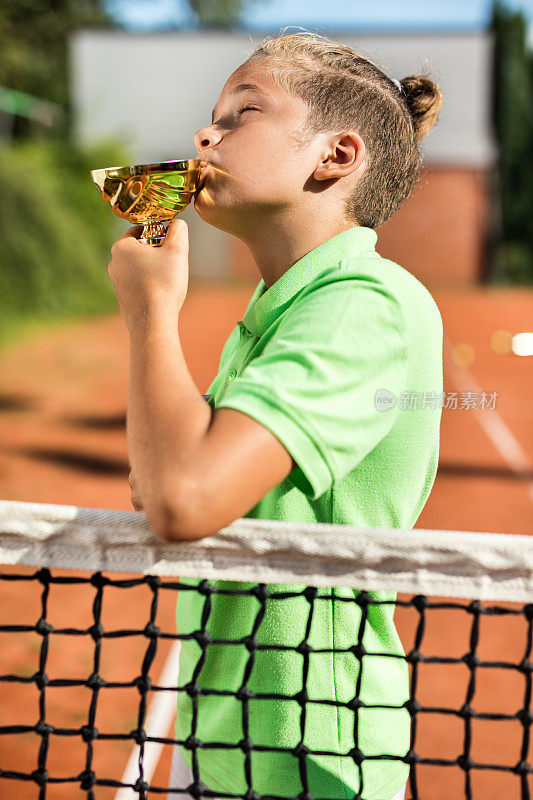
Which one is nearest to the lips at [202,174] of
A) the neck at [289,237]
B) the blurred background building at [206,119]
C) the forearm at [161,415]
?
the neck at [289,237]

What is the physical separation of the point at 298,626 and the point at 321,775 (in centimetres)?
26

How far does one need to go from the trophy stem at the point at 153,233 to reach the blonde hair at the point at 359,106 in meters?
0.27

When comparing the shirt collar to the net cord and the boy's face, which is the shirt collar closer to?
the boy's face

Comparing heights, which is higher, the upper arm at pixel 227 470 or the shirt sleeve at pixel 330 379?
the shirt sleeve at pixel 330 379

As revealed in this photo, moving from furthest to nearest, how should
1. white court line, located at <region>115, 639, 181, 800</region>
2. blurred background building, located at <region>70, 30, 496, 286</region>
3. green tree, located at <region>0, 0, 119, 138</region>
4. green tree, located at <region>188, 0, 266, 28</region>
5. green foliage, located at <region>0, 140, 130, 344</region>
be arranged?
green tree, located at <region>188, 0, 266, 28</region>, green tree, located at <region>0, 0, 119, 138</region>, blurred background building, located at <region>70, 30, 496, 286</region>, green foliage, located at <region>0, 140, 130, 344</region>, white court line, located at <region>115, 639, 181, 800</region>

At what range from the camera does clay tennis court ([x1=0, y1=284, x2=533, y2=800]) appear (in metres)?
3.60

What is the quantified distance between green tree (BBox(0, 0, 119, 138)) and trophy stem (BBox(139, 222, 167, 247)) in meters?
22.5

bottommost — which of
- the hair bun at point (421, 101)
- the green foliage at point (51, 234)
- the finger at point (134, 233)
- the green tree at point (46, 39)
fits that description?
the green foliage at point (51, 234)

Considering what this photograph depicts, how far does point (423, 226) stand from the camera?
24.4 meters

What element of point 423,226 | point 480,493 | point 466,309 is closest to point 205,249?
point 423,226

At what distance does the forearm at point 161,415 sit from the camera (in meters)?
1.08

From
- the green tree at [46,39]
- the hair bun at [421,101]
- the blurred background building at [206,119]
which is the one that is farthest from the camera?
the green tree at [46,39]

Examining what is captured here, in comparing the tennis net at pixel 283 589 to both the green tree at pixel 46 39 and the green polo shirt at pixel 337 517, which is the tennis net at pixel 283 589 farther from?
the green tree at pixel 46 39

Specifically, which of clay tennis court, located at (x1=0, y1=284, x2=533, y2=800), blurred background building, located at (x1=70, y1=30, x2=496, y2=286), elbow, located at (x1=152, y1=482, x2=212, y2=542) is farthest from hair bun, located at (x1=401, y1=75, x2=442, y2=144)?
blurred background building, located at (x1=70, y1=30, x2=496, y2=286)
